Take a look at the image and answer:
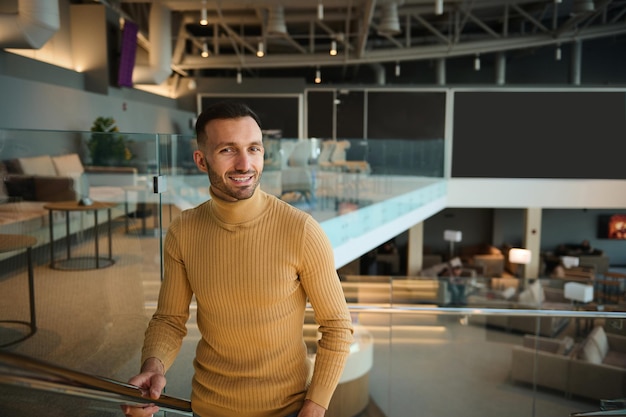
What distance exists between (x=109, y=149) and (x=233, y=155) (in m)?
2.67

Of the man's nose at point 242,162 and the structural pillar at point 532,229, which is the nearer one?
the man's nose at point 242,162

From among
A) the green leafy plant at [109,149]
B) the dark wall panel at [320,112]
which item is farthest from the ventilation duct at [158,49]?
the green leafy plant at [109,149]

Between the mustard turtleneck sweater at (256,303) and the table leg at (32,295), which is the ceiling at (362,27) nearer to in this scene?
the table leg at (32,295)

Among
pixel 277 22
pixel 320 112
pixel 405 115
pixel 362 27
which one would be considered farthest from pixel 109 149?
pixel 405 115

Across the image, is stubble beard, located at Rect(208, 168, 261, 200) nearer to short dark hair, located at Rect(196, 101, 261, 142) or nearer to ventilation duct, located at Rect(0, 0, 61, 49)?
short dark hair, located at Rect(196, 101, 261, 142)

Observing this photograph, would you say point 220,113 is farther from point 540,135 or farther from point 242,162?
point 540,135

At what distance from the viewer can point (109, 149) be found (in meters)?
3.65

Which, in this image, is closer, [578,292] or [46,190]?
[46,190]

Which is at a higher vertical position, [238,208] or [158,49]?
[158,49]

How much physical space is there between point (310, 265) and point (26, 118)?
26.1ft

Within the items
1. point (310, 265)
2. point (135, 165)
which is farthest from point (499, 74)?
point (310, 265)

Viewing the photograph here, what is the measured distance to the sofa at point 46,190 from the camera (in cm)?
272

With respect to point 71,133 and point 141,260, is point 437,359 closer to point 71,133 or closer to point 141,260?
point 141,260

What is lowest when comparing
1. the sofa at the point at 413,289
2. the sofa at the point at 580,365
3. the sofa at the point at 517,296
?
the sofa at the point at 517,296
